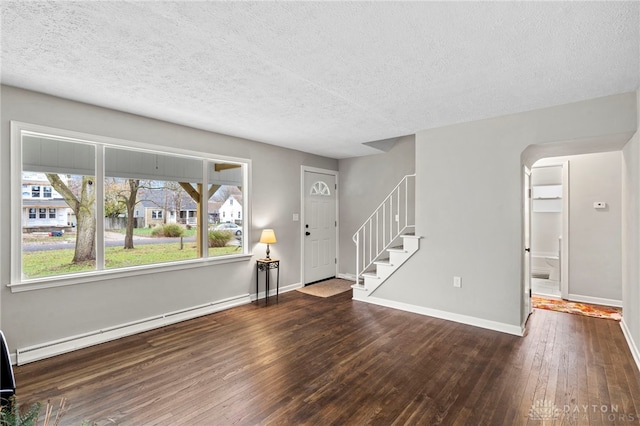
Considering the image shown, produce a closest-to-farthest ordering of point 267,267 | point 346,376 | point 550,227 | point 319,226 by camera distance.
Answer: point 346,376, point 267,267, point 550,227, point 319,226

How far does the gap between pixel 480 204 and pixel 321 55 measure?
2.68 meters

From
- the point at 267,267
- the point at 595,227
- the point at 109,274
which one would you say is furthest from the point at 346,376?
the point at 595,227

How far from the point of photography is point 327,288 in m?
5.48

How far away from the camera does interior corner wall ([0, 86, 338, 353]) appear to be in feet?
9.08

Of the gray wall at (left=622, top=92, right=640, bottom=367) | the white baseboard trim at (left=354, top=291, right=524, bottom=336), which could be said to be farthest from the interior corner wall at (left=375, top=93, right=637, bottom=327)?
the gray wall at (left=622, top=92, right=640, bottom=367)

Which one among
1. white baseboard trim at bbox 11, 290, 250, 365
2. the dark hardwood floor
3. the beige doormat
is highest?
white baseboard trim at bbox 11, 290, 250, 365

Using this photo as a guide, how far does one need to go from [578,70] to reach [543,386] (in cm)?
251

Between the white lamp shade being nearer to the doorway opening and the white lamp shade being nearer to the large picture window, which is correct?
the large picture window

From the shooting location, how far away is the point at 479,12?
1.74m

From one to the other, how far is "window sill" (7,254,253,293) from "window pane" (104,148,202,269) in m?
0.11

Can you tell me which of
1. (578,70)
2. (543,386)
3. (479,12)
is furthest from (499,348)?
(479,12)

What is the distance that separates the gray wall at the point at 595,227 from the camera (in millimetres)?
4371

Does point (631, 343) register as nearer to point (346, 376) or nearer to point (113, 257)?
point (346, 376)

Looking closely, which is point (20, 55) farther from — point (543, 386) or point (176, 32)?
point (543, 386)
